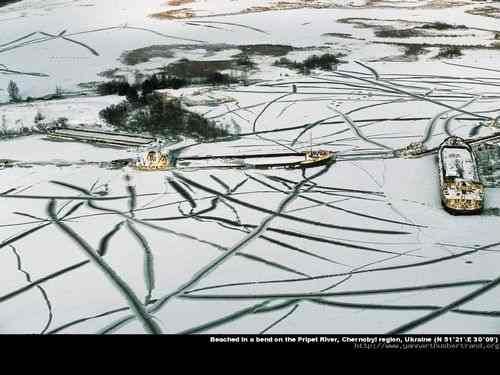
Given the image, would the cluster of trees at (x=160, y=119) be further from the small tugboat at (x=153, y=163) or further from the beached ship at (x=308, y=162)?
the beached ship at (x=308, y=162)

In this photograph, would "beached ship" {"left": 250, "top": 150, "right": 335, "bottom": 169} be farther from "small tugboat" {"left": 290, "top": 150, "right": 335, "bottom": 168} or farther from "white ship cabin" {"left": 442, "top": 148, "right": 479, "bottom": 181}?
"white ship cabin" {"left": 442, "top": 148, "right": 479, "bottom": 181}

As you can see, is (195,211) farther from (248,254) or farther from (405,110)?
(405,110)

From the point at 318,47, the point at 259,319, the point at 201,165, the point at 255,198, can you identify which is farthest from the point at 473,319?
the point at 318,47

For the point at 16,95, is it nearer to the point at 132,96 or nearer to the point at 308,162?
the point at 132,96

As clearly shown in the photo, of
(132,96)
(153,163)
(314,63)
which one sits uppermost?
(314,63)

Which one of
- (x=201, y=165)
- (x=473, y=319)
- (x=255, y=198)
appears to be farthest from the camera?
(x=201, y=165)
